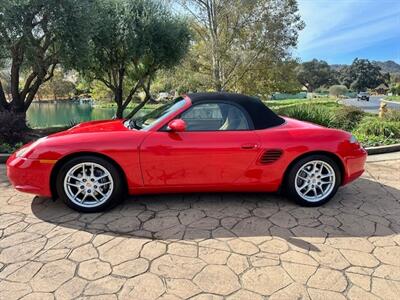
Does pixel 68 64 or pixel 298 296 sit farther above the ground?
pixel 68 64

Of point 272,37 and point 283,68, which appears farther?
point 283,68

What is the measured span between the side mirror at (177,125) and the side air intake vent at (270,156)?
915 millimetres

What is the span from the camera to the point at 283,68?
17578 millimetres

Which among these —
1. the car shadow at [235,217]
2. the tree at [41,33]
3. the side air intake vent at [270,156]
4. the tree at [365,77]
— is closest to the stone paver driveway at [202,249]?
the car shadow at [235,217]

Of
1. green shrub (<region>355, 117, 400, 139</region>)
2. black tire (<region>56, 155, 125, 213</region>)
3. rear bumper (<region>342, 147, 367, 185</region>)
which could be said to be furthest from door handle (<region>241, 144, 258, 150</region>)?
green shrub (<region>355, 117, 400, 139</region>)

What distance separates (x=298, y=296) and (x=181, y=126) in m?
1.85

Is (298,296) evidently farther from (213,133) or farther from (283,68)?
(283,68)

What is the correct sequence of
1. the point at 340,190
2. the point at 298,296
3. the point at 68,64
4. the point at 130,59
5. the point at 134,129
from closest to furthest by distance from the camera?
the point at 298,296 < the point at 134,129 < the point at 340,190 < the point at 68,64 < the point at 130,59

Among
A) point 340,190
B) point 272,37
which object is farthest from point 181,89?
point 340,190

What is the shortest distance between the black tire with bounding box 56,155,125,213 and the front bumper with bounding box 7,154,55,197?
12 centimetres

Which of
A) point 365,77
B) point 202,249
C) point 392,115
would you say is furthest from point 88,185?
point 365,77

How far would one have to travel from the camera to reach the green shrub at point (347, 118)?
838 centimetres

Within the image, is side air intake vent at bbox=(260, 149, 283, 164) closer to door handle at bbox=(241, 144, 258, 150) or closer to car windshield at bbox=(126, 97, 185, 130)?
door handle at bbox=(241, 144, 258, 150)

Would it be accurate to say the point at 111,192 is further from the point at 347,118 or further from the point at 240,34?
the point at 240,34
